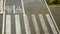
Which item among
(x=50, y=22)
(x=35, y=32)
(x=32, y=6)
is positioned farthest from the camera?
(x=32, y=6)

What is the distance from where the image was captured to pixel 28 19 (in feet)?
7.52

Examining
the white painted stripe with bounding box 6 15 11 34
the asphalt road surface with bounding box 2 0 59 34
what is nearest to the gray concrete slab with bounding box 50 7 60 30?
the asphalt road surface with bounding box 2 0 59 34

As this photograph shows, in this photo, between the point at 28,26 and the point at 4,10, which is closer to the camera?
the point at 28,26

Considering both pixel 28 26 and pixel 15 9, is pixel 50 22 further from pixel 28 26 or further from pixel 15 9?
pixel 15 9

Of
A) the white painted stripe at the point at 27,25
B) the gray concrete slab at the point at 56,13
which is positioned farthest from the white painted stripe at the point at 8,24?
the gray concrete slab at the point at 56,13

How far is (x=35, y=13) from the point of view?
2.45 m

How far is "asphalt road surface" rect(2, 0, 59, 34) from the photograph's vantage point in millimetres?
2068

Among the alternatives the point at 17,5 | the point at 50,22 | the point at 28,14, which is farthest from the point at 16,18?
the point at 50,22

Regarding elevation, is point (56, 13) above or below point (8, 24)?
above

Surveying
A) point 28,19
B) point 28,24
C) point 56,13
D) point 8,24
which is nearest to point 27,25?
point 28,24

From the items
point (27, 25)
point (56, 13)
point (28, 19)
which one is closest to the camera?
point (27, 25)

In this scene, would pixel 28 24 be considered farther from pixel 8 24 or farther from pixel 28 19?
pixel 8 24

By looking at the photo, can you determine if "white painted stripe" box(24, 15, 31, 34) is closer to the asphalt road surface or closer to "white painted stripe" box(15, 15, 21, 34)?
the asphalt road surface

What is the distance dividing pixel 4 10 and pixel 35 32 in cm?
80
